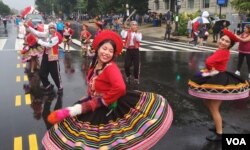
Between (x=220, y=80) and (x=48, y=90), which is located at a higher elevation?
(x=220, y=80)

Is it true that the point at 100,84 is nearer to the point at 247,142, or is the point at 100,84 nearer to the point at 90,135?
the point at 90,135

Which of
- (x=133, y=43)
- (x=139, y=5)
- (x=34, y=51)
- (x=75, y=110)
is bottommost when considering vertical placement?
(x=34, y=51)

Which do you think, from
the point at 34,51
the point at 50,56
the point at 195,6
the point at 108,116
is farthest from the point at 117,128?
the point at 195,6

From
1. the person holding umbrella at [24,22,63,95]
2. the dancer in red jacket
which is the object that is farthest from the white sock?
the person holding umbrella at [24,22,63,95]

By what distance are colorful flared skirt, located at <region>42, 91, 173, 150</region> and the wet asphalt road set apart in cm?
202

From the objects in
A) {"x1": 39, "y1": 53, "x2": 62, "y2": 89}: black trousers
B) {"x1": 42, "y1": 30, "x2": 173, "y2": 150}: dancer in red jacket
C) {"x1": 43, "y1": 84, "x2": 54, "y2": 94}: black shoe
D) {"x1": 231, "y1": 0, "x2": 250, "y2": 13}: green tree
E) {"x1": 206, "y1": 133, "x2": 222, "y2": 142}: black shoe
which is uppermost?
{"x1": 231, "y1": 0, "x2": 250, "y2": 13}: green tree

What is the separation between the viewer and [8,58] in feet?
57.2

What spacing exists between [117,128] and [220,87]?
8.57ft

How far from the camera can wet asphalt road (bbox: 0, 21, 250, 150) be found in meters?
6.50

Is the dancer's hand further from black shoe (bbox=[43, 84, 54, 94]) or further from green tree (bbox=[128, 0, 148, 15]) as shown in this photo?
green tree (bbox=[128, 0, 148, 15])

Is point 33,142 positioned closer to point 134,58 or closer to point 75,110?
point 75,110

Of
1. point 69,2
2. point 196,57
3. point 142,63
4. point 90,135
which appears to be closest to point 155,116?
point 90,135

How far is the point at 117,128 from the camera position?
394 cm

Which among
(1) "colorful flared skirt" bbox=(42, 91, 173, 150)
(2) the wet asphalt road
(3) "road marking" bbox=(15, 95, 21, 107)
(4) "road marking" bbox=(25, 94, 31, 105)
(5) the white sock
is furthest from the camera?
(4) "road marking" bbox=(25, 94, 31, 105)
